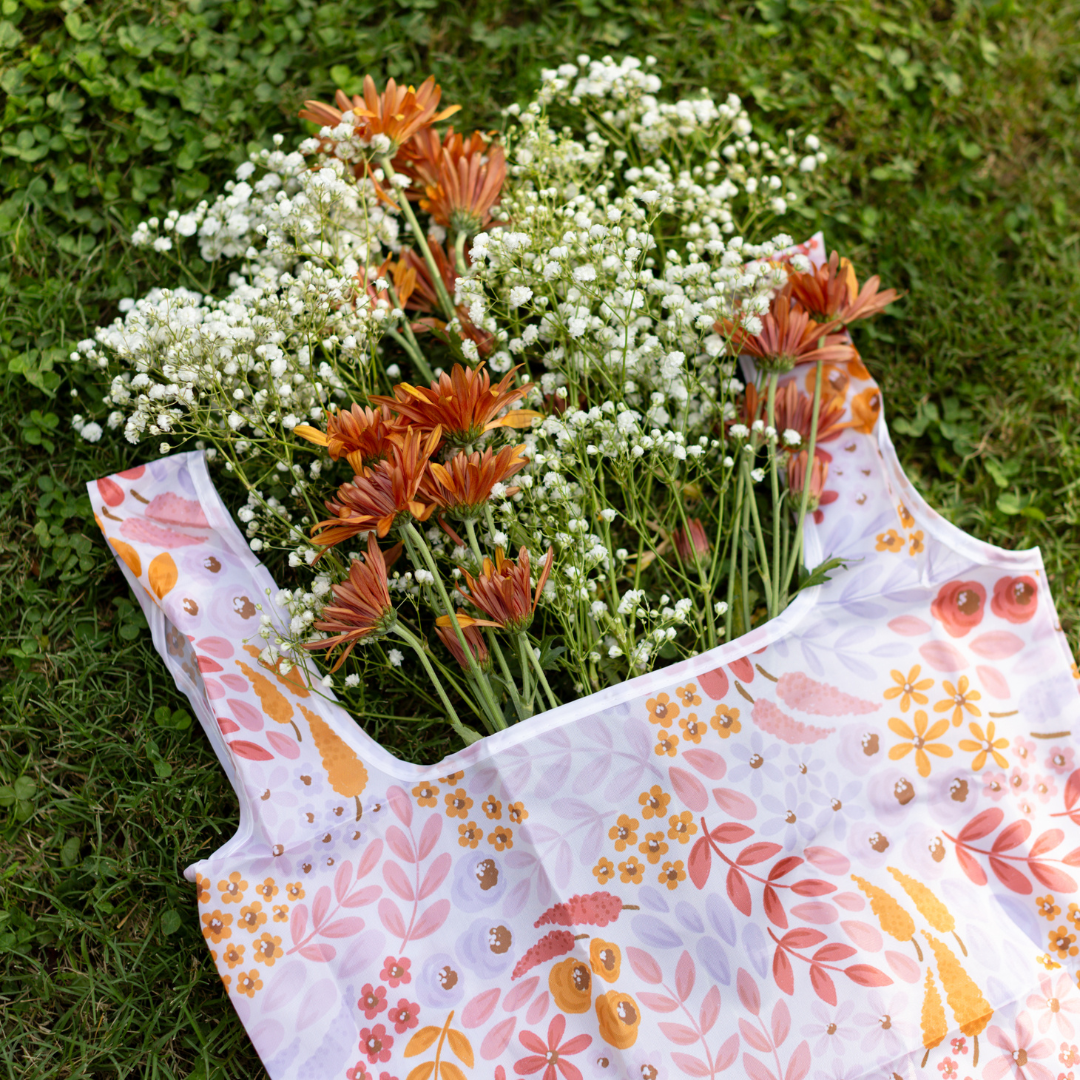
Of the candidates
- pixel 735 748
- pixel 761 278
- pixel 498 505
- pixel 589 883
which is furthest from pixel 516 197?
pixel 589 883

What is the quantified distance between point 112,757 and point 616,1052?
34.0 inches

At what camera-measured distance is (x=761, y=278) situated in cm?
126

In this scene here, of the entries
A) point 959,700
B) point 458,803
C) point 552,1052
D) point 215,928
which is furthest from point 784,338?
point 215,928

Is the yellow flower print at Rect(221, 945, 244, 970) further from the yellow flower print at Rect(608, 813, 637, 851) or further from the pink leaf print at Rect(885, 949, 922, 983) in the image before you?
the pink leaf print at Rect(885, 949, 922, 983)

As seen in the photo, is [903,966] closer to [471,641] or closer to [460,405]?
[471,641]

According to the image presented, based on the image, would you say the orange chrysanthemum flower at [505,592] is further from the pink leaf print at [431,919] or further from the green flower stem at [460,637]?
the pink leaf print at [431,919]

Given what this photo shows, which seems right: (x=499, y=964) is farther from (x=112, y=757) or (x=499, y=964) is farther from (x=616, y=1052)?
(x=112, y=757)

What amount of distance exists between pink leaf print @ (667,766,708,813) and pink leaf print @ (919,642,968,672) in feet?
1.29

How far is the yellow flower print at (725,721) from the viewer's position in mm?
1196

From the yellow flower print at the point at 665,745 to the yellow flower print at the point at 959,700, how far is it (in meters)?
0.40

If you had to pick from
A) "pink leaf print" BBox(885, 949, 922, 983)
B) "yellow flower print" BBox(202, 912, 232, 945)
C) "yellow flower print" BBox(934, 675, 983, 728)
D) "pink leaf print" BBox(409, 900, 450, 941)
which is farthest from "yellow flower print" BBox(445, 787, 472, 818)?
"yellow flower print" BBox(934, 675, 983, 728)

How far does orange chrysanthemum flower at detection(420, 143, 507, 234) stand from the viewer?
1265mm

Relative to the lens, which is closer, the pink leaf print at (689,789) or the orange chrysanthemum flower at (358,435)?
the orange chrysanthemum flower at (358,435)

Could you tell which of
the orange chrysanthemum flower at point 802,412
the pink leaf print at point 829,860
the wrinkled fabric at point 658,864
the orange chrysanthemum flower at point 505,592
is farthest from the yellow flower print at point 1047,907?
the orange chrysanthemum flower at point 505,592
